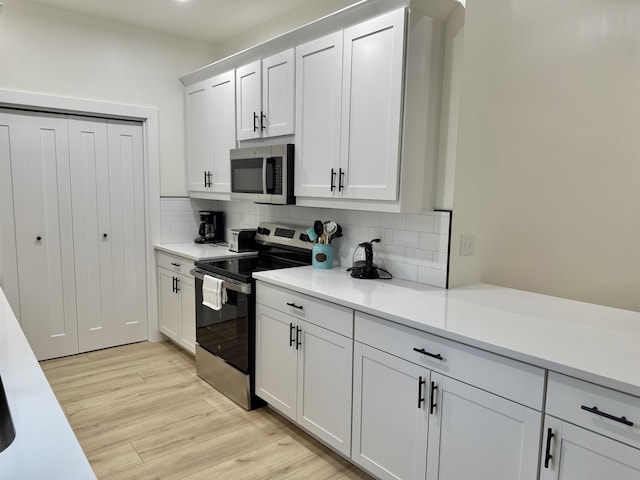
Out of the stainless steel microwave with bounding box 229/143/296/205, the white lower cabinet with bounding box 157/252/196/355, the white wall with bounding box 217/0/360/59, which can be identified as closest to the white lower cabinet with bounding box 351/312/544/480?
the stainless steel microwave with bounding box 229/143/296/205

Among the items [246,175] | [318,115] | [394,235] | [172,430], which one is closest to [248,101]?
[246,175]

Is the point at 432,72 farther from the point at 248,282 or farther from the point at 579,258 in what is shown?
the point at 579,258

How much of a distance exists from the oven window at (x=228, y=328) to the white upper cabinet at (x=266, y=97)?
1156 mm

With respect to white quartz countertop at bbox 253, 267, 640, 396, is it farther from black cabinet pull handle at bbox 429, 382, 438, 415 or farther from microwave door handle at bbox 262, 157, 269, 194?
microwave door handle at bbox 262, 157, 269, 194

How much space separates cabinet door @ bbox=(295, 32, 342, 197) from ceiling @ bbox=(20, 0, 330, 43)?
0.79m

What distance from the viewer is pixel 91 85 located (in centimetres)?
359

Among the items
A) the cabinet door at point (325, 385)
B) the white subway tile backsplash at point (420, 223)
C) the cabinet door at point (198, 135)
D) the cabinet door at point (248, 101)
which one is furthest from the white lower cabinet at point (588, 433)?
the cabinet door at point (198, 135)

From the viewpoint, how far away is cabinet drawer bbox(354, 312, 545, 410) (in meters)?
1.46

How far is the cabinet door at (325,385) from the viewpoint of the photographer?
219 centimetres

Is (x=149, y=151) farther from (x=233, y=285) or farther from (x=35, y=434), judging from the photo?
(x=35, y=434)

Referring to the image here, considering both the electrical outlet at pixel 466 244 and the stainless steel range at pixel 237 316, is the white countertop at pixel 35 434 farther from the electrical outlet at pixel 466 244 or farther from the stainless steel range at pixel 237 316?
the electrical outlet at pixel 466 244

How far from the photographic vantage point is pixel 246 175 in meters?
3.25

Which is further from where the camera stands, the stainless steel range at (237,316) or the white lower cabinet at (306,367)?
the stainless steel range at (237,316)

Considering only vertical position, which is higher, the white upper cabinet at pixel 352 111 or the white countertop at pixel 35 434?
the white upper cabinet at pixel 352 111
